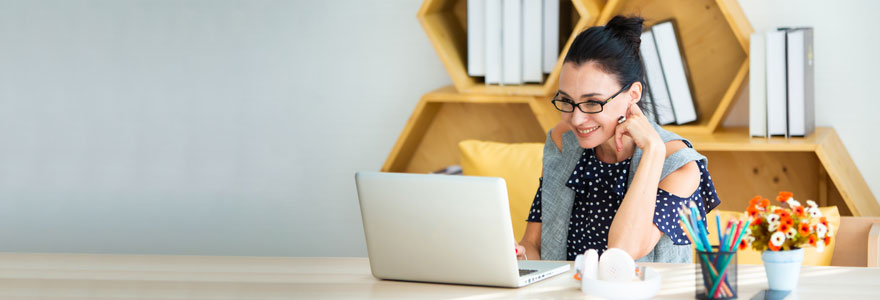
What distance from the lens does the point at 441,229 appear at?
141cm

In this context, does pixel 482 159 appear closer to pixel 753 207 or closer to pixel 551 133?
pixel 551 133

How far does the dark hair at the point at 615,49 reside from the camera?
183cm

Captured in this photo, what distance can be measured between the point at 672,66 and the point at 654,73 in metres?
0.06

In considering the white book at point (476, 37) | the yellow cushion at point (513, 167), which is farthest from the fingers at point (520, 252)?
the white book at point (476, 37)

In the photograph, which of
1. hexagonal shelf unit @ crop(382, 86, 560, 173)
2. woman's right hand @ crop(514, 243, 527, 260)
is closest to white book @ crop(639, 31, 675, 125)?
hexagonal shelf unit @ crop(382, 86, 560, 173)

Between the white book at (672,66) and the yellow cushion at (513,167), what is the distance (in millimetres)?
439

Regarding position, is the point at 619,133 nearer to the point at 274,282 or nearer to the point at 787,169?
the point at 274,282

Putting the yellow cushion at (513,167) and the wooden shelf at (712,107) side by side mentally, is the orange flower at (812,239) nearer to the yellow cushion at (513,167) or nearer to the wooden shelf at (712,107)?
the wooden shelf at (712,107)

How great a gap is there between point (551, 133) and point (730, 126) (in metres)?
0.88

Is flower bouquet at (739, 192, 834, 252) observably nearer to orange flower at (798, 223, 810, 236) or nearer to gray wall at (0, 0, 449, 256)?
orange flower at (798, 223, 810, 236)

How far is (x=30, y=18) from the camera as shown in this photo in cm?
318

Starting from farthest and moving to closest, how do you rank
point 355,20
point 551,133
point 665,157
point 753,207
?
point 355,20, point 551,133, point 665,157, point 753,207

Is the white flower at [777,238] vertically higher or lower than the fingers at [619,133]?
lower

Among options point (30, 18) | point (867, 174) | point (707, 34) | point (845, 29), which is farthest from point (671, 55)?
point (30, 18)
